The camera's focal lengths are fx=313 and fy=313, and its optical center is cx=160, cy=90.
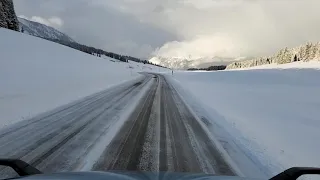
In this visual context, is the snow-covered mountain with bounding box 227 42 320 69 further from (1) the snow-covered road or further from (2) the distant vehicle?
(2) the distant vehicle

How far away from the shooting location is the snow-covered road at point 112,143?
5348 mm

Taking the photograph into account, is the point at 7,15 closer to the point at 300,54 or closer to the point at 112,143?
the point at 112,143

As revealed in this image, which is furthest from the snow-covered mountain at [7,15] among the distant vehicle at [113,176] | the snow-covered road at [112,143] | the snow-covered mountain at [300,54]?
the snow-covered mountain at [300,54]

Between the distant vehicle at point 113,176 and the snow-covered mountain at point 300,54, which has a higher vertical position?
the snow-covered mountain at point 300,54

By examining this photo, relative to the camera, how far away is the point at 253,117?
39.2 ft

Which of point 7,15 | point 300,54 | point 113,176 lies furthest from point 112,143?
point 300,54

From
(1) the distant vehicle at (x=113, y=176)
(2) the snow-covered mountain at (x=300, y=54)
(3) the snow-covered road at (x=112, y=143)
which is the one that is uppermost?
(2) the snow-covered mountain at (x=300, y=54)

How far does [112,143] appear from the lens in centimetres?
672

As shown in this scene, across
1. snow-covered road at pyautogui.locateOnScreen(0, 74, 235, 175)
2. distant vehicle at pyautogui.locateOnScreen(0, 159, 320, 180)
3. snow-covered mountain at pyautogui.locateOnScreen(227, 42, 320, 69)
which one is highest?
snow-covered mountain at pyautogui.locateOnScreen(227, 42, 320, 69)

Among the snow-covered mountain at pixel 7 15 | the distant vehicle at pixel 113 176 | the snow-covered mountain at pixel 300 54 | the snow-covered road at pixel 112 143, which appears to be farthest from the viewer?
the snow-covered mountain at pixel 300 54

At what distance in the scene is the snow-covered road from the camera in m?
5.35

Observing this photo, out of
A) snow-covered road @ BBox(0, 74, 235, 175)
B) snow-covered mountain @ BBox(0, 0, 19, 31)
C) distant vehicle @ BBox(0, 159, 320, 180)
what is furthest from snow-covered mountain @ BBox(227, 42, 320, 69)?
distant vehicle @ BBox(0, 159, 320, 180)

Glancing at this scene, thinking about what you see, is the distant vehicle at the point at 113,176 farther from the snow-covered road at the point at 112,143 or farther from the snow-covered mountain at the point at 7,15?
the snow-covered mountain at the point at 7,15

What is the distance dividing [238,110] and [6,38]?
30.0 m
